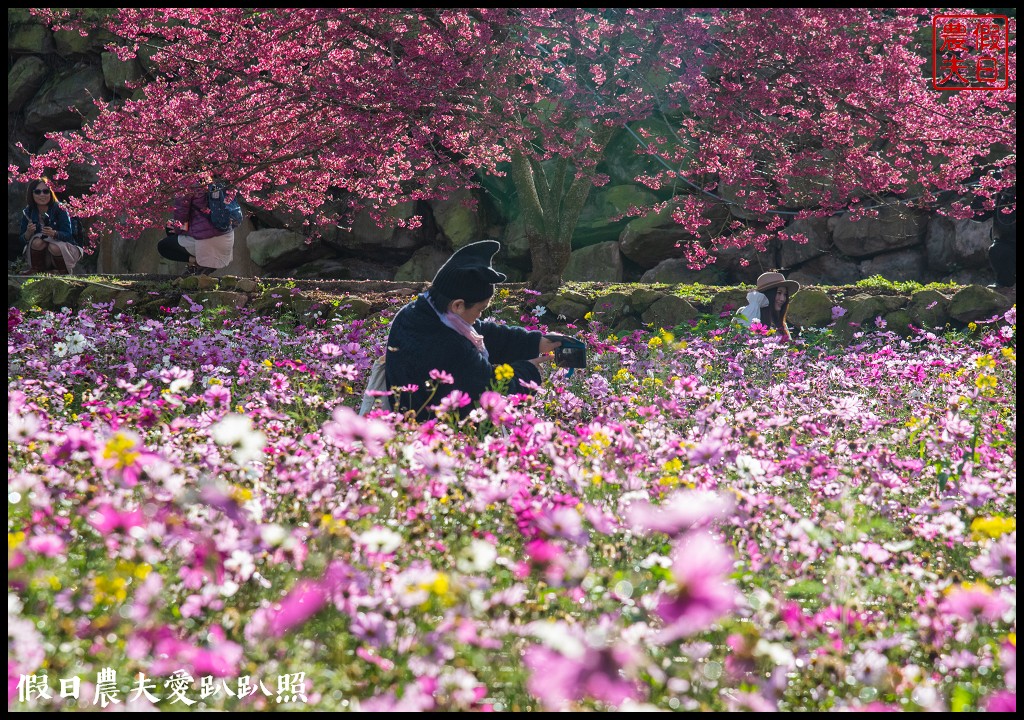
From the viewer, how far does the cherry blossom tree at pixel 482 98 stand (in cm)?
809

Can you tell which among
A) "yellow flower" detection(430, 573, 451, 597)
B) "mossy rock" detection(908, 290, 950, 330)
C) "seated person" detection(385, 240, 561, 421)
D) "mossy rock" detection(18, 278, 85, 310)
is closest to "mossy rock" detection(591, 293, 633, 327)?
"mossy rock" detection(908, 290, 950, 330)

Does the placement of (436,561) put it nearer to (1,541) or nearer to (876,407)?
(1,541)

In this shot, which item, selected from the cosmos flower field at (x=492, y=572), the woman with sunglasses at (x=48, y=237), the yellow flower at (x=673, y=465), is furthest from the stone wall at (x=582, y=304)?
the yellow flower at (x=673, y=465)

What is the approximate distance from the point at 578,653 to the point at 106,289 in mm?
8714

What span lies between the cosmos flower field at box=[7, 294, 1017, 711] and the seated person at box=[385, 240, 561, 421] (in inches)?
39.3

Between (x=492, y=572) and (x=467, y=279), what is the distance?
2.35 metres

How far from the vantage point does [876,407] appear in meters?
5.21

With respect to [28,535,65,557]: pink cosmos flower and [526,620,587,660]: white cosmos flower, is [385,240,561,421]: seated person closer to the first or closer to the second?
[28,535,65,557]: pink cosmos flower

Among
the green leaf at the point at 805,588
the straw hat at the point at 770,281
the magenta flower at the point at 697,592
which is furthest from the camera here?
the straw hat at the point at 770,281

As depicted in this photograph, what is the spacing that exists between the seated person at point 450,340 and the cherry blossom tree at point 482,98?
3595 millimetres

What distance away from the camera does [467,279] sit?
14.5 feet

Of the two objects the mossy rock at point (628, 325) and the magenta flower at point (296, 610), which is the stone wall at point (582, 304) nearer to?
the mossy rock at point (628, 325)

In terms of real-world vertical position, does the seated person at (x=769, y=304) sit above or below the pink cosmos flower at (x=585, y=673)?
above

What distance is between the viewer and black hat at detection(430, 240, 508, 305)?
4.42 metres
